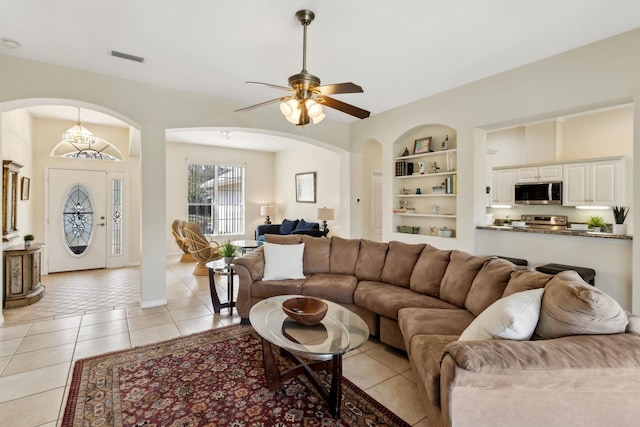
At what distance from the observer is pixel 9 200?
14.0 feet

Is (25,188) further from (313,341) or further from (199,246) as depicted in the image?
(313,341)

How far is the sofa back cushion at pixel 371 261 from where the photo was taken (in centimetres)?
362

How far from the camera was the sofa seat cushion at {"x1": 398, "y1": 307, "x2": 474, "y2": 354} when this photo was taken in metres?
2.19

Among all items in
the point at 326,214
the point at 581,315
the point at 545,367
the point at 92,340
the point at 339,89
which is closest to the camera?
the point at 545,367

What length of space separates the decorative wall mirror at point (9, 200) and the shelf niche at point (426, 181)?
549 centimetres

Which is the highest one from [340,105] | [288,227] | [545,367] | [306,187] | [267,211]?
[340,105]

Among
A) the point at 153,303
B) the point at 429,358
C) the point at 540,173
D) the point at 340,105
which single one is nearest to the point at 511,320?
the point at 429,358

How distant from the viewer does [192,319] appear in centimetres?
362

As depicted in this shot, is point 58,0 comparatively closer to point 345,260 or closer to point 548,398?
point 345,260

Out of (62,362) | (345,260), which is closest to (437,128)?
(345,260)

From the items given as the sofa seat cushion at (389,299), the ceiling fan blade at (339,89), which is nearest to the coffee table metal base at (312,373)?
the sofa seat cushion at (389,299)

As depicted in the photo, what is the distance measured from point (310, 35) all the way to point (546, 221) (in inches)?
228

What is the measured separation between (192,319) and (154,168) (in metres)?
2.00

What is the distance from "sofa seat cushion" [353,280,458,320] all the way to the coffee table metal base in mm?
772
